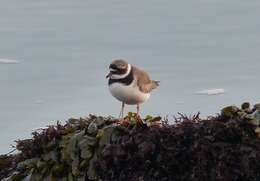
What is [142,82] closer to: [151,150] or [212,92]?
[151,150]

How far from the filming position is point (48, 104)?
24.8 feet

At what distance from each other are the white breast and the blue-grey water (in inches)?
40.5

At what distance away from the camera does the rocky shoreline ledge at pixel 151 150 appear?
4988 millimetres

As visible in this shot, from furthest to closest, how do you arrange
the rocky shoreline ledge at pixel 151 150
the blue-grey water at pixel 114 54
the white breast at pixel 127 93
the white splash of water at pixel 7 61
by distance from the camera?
the white splash of water at pixel 7 61 → the blue-grey water at pixel 114 54 → the white breast at pixel 127 93 → the rocky shoreline ledge at pixel 151 150

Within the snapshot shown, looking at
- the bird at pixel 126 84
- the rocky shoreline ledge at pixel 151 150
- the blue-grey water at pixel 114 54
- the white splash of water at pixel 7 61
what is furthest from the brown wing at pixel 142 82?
the white splash of water at pixel 7 61

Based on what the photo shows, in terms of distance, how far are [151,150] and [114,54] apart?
3.60 meters

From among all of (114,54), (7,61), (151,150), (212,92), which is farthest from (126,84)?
(7,61)

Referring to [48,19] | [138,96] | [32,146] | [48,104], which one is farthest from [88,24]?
[32,146]

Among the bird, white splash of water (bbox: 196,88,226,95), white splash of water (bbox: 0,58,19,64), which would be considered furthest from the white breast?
white splash of water (bbox: 0,58,19,64)

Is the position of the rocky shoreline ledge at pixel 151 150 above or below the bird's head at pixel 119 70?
below

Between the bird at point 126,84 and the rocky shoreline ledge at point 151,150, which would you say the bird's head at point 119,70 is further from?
the rocky shoreline ledge at point 151,150

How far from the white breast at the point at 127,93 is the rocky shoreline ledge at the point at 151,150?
57 centimetres

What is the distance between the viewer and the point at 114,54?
8648 mm

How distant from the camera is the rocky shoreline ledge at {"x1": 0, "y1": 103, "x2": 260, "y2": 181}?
499 cm
